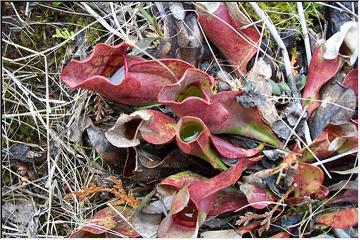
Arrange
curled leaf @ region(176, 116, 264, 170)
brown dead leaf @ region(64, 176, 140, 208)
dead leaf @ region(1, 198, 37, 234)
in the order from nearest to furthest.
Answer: curled leaf @ region(176, 116, 264, 170), brown dead leaf @ region(64, 176, 140, 208), dead leaf @ region(1, 198, 37, 234)

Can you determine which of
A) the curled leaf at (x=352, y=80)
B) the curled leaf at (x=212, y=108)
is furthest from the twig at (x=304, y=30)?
the curled leaf at (x=212, y=108)

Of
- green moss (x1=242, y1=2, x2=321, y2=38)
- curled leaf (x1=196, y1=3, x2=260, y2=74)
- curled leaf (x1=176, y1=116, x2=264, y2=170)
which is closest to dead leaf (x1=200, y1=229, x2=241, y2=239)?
curled leaf (x1=176, y1=116, x2=264, y2=170)

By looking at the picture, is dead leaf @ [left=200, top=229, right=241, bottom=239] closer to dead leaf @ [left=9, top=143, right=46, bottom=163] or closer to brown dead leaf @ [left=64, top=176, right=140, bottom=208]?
brown dead leaf @ [left=64, top=176, right=140, bottom=208]

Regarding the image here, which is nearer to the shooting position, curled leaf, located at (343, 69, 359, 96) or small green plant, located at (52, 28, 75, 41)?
curled leaf, located at (343, 69, 359, 96)

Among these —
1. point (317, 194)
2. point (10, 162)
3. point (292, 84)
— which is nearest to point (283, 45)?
point (292, 84)

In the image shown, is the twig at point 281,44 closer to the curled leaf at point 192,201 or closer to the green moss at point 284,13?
the green moss at point 284,13
